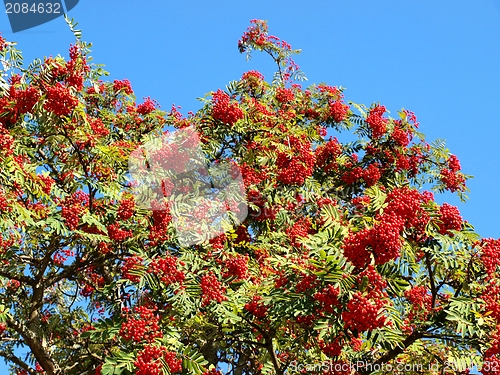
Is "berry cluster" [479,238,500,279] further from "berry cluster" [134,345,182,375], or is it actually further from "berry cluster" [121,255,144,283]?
"berry cluster" [121,255,144,283]

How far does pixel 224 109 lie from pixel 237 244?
2575mm

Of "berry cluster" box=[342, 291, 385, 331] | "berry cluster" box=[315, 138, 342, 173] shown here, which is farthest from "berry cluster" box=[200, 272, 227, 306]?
"berry cluster" box=[315, 138, 342, 173]

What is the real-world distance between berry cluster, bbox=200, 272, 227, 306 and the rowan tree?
0.03 meters

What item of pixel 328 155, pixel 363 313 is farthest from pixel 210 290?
pixel 328 155

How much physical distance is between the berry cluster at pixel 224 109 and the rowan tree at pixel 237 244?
0.03 meters

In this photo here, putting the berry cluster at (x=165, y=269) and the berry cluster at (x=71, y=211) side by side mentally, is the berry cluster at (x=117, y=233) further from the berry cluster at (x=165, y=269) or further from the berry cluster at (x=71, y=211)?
the berry cluster at (x=165, y=269)

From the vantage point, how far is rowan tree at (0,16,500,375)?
5875 mm

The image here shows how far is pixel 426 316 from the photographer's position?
22.6 feet

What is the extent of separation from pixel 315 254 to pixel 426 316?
1.87m

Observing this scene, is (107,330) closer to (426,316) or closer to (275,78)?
(426,316)

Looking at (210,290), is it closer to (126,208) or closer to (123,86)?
(126,208)

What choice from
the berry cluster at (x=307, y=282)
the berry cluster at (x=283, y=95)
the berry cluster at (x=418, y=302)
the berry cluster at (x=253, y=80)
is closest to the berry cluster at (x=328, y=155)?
the berry cluster at (x=283, y=95)

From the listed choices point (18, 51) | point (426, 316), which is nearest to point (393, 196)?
point (426, 316)

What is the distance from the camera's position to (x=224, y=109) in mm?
10000
